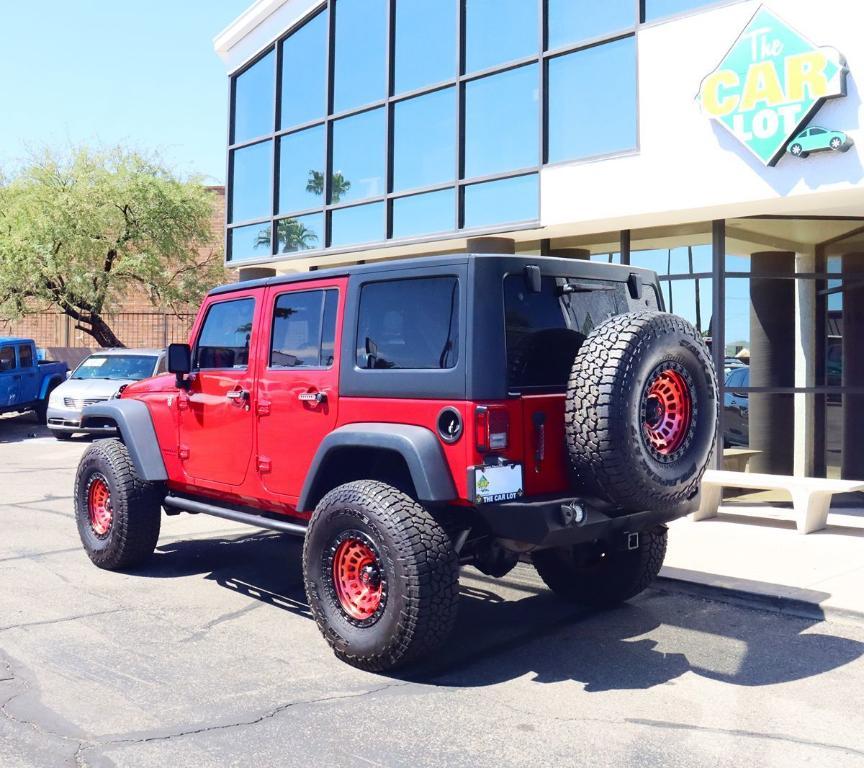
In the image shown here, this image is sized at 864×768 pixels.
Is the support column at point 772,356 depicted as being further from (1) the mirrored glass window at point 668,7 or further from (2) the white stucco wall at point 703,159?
(1) the mirrored glass window at point 668,7

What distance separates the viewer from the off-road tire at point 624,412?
4.49 metres

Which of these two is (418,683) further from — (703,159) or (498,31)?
(498,31)

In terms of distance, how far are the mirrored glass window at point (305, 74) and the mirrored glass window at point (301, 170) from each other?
0.28 meters

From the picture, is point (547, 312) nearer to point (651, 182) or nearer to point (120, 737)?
point (120, 737)

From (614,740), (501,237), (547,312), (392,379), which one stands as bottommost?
(614,740)

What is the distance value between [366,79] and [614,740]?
12.2m

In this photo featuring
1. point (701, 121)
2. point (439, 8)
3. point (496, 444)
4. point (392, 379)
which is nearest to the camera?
point (496, 444)

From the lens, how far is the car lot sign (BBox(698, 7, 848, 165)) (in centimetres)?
887

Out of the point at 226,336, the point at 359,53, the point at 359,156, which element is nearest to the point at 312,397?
the point at 226,336

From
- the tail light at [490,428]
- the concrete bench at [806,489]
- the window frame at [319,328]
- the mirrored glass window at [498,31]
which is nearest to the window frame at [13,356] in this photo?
the mirrored glass window at [498,31]

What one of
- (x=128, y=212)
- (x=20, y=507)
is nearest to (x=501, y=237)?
(x=20, y=507)

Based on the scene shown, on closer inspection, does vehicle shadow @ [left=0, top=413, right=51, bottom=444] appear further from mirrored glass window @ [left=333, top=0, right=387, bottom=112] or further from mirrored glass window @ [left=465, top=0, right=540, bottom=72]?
mirrored glass window @ [left=465, top=0, right=540, bottom=72]

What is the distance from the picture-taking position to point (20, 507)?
33.0 ft

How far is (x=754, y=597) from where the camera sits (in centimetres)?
631
